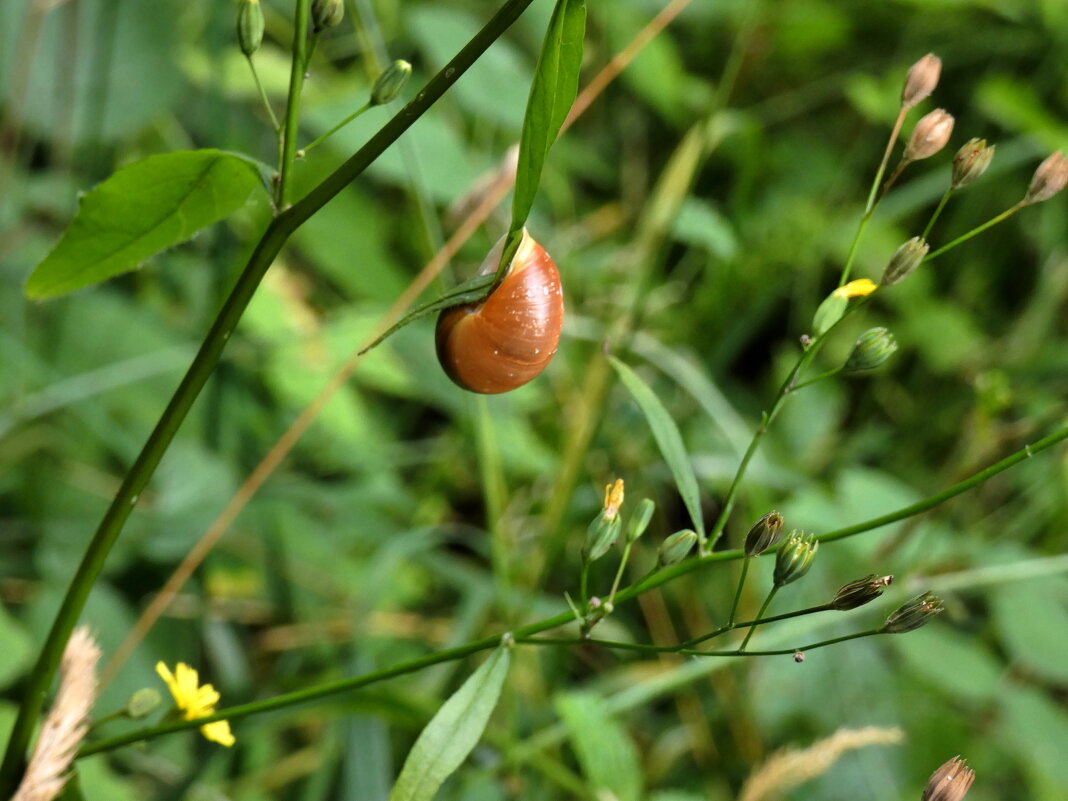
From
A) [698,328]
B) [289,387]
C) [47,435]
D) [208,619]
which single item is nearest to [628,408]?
[698,328]

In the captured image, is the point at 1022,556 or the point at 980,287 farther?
the point at 980,287

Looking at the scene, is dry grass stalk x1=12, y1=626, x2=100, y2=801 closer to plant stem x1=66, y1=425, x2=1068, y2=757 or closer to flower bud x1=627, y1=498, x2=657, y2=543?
plant stem x1=66, y1=425, x2=1068, y2=757

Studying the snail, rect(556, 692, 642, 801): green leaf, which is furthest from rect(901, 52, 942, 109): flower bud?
rect(556, 692, 642, 801): green leaf

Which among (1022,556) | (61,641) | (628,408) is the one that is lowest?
(61,641)

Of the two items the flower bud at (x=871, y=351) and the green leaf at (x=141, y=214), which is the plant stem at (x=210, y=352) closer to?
the green leaf at (x=141, y=214)

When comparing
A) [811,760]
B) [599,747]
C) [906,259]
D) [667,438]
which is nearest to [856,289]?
[906,259]

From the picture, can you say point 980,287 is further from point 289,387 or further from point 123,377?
point 123,377

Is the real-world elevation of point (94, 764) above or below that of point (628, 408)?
below
